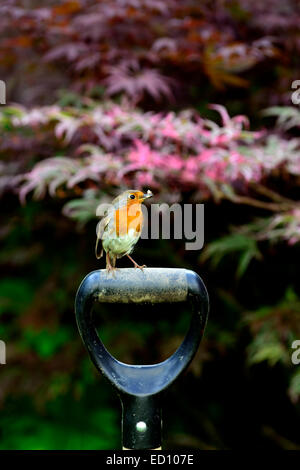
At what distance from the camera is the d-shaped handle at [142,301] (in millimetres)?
942

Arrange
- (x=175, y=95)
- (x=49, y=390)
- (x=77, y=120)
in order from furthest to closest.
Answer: (x=49, y=390) → (x=175, y=95) → (x=77, y=120)

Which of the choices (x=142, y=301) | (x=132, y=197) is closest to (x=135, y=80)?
(x=132, y=197)

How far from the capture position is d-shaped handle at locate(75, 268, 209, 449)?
0.94 m

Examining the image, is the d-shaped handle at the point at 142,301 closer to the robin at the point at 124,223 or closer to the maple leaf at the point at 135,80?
the robin at the point at 124,223

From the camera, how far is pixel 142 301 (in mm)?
950

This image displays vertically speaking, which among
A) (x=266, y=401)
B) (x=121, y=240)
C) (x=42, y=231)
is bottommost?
(x=266, y=401)

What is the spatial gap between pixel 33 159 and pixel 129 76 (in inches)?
20.1

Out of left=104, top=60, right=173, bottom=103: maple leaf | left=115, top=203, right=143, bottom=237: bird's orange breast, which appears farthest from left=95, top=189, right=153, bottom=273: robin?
left=104, top=60, right=173, bottom=103: maple leaf

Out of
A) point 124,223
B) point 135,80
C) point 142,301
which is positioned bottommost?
point 142,301

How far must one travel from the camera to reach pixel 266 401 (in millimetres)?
2771

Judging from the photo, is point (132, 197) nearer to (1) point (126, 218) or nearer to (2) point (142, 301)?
(1) point (126, 218)

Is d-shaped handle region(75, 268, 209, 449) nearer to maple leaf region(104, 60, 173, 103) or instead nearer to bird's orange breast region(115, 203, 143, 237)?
bird's orange breast region(115, 203, 143, 237)

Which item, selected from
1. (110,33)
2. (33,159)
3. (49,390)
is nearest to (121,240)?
(33,159)

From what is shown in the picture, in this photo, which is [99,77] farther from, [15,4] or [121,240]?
[121,240]
